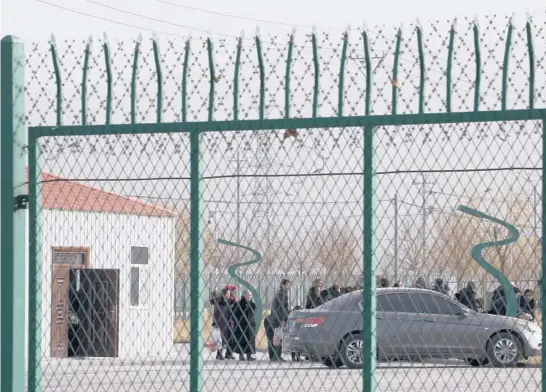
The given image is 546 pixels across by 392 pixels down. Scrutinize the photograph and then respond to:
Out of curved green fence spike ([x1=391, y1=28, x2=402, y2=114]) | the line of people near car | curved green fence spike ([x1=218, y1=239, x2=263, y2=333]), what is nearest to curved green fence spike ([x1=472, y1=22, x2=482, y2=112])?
curved green fence spike ([x1=391, y1=28, x2=402, y2=114])

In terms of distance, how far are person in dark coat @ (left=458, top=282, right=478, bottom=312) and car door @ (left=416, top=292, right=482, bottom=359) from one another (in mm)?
66

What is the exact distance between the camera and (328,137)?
7145mm

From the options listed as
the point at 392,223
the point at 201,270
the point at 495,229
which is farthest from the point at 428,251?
the point at 495,229

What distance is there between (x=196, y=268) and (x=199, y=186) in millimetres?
452

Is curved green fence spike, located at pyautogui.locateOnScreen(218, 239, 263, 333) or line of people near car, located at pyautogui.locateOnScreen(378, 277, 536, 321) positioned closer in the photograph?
curved green fence spike, located at pyautogui.locateOnScreen(218, 239, 263, 333)

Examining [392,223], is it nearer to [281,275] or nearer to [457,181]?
[457,181]

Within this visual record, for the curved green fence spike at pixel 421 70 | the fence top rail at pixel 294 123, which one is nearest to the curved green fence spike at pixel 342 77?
the fence top rail at pixel 294 123

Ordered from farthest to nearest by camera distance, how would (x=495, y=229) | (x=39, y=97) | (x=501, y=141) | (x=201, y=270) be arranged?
(x=495, y=229) < (x=39, y=97) < (x=201, y=270) < (x=501, y=141)

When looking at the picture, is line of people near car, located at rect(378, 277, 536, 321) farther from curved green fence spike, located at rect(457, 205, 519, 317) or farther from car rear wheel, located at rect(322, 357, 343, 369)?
car rear wheel, located at rect(322, 357, 343, 369)

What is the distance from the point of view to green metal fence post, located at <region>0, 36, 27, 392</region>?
25.5ft

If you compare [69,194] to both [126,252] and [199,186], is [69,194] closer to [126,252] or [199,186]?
[199,186]

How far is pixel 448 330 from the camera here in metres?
11.0

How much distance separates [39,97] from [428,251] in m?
2.45

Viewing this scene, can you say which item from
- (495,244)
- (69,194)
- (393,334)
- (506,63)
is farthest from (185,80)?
(393,334)
